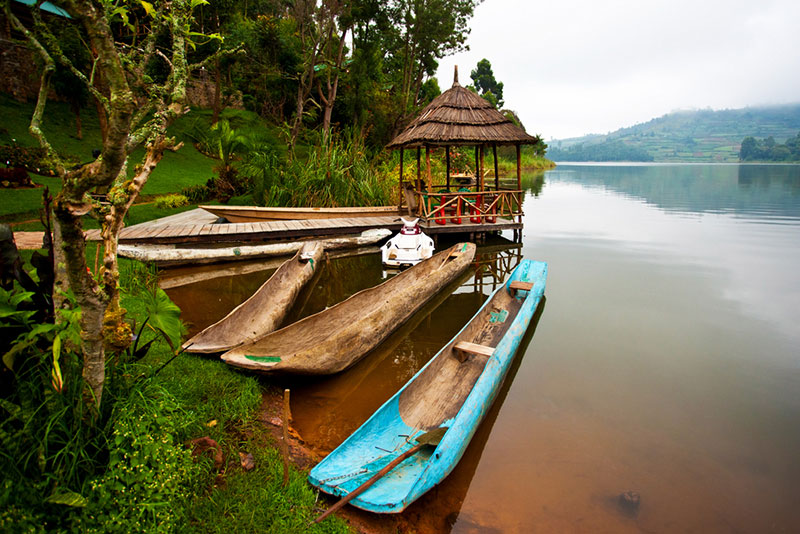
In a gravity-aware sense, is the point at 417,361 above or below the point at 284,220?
below

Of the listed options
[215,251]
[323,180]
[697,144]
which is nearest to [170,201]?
[323,180]

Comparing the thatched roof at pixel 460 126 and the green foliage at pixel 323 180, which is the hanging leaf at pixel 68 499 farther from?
the green foliage at pixel 323 180

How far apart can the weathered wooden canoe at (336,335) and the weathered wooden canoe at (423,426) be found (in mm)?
858

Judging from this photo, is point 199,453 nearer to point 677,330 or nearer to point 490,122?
point 677,330

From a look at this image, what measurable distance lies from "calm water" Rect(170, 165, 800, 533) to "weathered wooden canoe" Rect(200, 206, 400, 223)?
2117 millimetres

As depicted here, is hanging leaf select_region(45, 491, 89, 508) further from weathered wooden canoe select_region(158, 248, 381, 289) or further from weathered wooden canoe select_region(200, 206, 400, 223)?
weathered wooden canoe select_region(200, 206, 400, 223)

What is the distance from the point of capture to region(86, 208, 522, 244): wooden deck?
8023mm

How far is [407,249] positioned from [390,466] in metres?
5.64

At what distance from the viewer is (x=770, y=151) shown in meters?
84.6

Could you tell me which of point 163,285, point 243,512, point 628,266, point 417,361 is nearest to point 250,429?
point 243,512

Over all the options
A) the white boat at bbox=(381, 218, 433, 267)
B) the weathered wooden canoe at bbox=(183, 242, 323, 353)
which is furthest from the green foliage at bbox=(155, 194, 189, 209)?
the white boat at bbox=(381, 218, 433, 267)

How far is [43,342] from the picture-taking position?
2354mm

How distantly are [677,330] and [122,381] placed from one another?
6.26 m

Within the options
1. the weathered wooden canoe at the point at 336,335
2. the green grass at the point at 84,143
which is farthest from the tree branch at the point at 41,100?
the green grass at the point at 84,143
